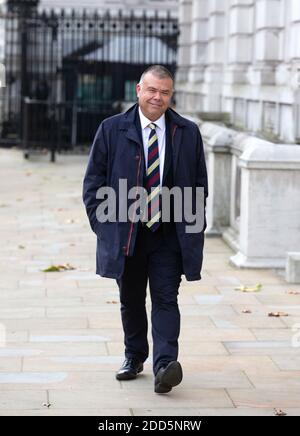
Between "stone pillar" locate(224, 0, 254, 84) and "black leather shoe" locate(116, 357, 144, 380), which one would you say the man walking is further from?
"stone pillar" locate(224, 0, 254, 84)

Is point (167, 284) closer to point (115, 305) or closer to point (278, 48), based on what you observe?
point (115, 305)

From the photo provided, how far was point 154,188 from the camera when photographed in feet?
22.0

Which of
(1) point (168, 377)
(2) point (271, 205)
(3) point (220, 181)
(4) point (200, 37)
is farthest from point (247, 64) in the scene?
(1) point (168, 377)

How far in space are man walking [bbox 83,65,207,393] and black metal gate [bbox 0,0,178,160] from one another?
19437 millimetres

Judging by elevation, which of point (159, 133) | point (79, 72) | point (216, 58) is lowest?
point (159, 133)

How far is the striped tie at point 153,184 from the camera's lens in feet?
21.9

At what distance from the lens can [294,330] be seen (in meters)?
8.44

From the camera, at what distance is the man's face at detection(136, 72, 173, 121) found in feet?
21.7

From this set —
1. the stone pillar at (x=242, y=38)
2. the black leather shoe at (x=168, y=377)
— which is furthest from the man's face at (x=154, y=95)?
the stone pillar at (x=242, y=38)

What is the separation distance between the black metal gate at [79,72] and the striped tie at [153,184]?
19.5 meters

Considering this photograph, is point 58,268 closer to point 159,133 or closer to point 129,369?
point 129,369

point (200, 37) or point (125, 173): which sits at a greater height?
point (200, 37)

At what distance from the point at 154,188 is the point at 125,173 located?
19 centimetres
